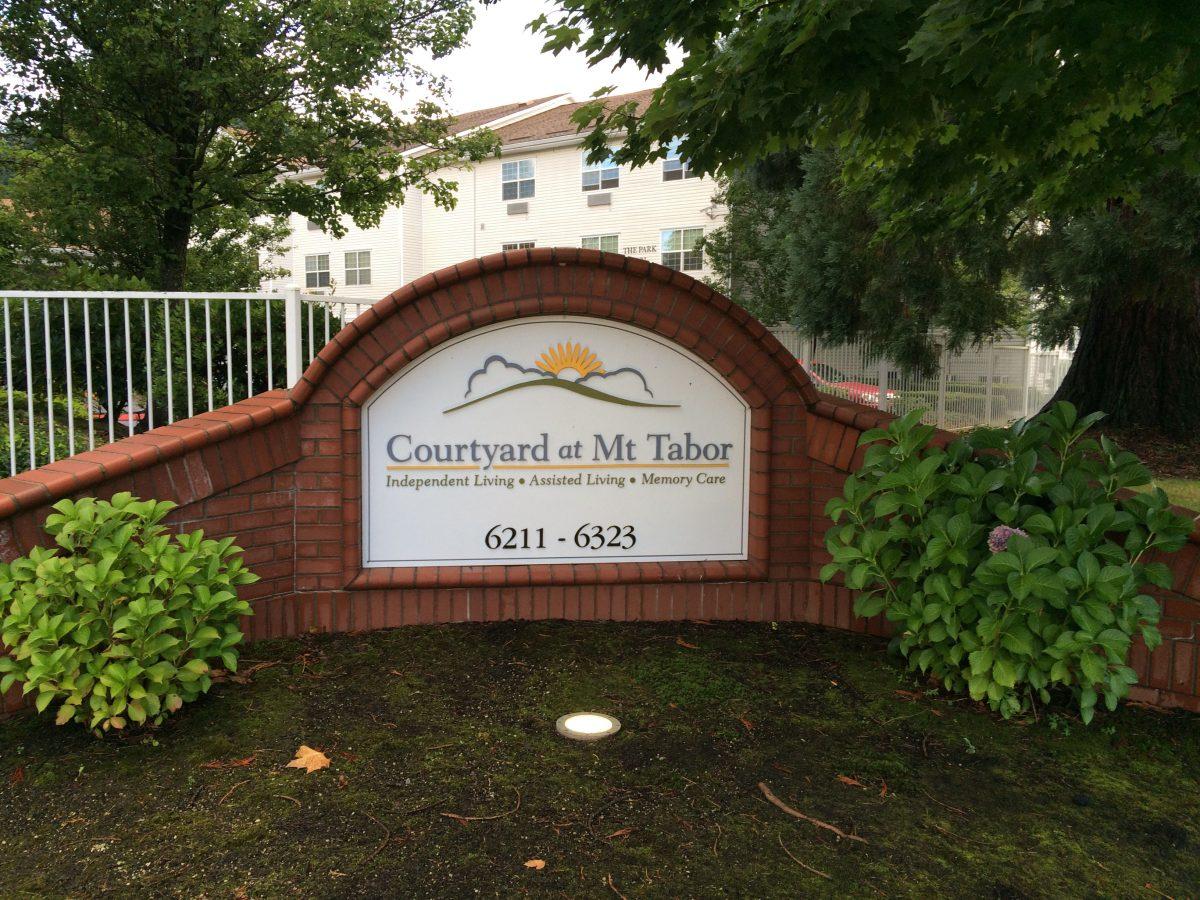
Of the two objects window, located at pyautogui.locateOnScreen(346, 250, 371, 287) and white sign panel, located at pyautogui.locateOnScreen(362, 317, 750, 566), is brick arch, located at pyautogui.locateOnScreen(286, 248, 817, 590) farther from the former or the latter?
window, located at pyautogui.locateOnScreen(346, 250, 371, 287)

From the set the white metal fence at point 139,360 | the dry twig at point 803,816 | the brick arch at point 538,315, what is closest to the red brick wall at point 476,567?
the brick arch at point 538,315

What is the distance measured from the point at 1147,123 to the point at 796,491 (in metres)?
2.37

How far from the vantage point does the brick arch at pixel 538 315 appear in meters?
4.10

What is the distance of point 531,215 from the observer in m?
27.0

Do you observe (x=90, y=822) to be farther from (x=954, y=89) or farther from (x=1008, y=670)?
(x=954, y=89)

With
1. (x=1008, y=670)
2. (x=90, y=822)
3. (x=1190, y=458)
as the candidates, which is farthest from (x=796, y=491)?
(x=1190, y=458)

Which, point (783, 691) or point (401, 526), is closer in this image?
point (783, 691)

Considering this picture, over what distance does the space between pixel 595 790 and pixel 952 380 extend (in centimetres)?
1582

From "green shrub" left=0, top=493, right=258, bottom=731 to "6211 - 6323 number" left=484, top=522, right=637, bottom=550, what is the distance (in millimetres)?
1334

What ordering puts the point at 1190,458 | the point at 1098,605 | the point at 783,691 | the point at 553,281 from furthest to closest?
the point at 1190,458 → the point at 553,281 → the point at 783,691 → the point at 1098,605

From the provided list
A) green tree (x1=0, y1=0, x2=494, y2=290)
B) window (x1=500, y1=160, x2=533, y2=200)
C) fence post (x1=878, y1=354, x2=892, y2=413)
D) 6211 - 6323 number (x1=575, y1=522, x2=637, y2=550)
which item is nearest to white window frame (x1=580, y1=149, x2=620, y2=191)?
window (x1=500, y1=160, x2=533, y2=200)

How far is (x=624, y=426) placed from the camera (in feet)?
14.3

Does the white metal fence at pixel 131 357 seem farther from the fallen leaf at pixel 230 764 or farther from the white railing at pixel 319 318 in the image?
the fallen leaf at pixel 230 764

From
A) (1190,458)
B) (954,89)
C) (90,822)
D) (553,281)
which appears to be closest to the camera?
(90,822)
